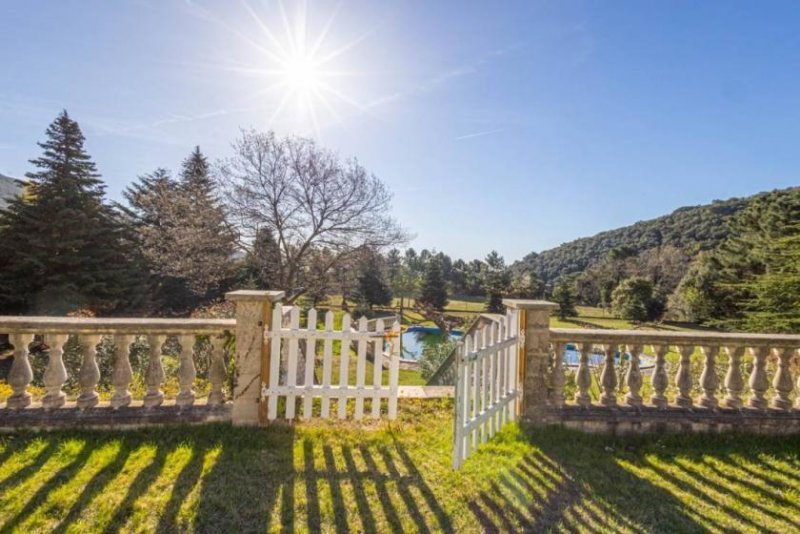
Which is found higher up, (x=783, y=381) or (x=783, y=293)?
(x=783, y=293)

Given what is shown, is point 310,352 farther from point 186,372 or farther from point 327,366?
point 186,372

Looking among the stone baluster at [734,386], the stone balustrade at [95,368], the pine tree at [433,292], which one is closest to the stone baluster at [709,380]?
the stone baluster at [734,386]

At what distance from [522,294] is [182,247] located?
28891mm

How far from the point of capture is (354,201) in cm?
1177

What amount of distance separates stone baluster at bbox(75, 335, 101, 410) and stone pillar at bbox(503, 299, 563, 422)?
144 inches

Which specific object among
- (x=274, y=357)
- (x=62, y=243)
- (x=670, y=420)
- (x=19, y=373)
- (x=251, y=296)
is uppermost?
(x=62, y=243)

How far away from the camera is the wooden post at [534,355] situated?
3295 mm

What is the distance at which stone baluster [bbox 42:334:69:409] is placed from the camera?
299 centimetres

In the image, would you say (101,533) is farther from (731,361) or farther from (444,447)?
(731,361)

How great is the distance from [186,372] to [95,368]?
2.52 ft

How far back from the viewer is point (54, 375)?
9.93 feet

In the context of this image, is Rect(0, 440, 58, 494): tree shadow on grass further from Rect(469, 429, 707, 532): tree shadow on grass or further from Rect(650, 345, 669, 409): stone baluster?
Rect(650, 345, 669, 409): stone baluster

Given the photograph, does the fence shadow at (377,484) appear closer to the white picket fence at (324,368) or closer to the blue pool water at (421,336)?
the white picket fence at (324,368)

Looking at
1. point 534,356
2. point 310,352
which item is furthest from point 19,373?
point 534,356
